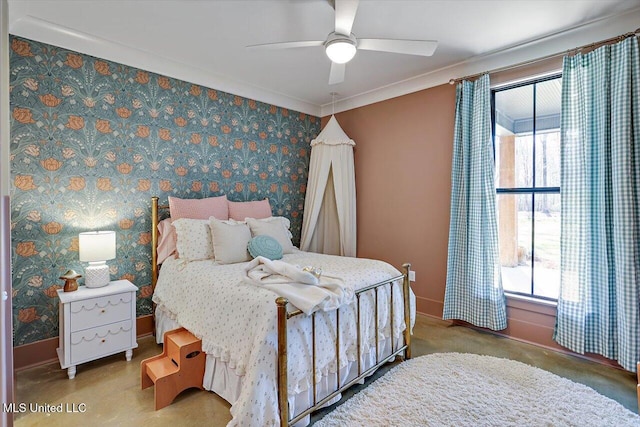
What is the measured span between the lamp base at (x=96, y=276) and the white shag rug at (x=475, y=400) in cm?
206

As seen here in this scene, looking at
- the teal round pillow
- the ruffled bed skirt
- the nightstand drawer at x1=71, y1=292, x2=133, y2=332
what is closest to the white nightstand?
the nightstand drawer at x1=71, y1=292, x2=133, y2=332

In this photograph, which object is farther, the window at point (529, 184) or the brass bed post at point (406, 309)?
the window at point (529, 184)

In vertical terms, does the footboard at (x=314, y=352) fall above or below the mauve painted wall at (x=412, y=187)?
below

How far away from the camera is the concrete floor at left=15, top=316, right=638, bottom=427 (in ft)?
6.26

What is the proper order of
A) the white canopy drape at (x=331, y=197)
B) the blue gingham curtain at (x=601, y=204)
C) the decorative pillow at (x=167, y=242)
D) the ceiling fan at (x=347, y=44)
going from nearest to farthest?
the ceiling fan at (x=347, y=44)
the blue gingham curtain at (x=601, y=204)
the decorative pillow at (x=167, y=242)
the white canopy drape at (x=331, y=197)

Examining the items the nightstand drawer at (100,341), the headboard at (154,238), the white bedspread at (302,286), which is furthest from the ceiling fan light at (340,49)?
the nightstand drawer at (100,341)

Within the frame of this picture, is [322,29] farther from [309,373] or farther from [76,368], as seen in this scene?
[76,368]

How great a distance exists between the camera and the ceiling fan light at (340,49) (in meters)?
2.18

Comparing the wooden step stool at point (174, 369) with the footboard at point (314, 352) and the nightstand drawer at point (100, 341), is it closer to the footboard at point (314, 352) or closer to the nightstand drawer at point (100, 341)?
the nightstand drawer at point (100, 341)

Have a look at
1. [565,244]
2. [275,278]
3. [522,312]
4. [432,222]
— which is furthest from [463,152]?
[275,278]

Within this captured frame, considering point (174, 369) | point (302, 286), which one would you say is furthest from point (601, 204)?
point (174, 369)

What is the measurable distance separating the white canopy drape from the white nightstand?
7.02 ft

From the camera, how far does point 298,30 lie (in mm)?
2637

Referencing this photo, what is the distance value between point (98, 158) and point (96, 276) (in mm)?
1032
